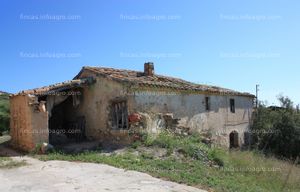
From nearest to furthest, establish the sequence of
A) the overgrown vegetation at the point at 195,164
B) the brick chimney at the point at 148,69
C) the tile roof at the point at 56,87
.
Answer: the overgrown vegetation at the point at 195,164 → the tile roof at the point at 56,87 → the brick chimney at the point at 148,69

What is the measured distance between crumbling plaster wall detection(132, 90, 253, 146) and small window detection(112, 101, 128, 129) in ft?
2.61

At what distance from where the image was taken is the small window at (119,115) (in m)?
17.3

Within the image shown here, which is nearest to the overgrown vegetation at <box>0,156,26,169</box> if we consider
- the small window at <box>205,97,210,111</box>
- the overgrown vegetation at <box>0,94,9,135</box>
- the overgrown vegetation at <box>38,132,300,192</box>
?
the overgrown vegetation at <box>38,132,300,192</box>

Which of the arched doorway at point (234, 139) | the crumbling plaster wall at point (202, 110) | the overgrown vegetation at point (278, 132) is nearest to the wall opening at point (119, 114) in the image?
the crumbling plaster wall at point (202, 110)

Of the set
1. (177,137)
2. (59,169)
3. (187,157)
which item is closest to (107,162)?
(59,169)

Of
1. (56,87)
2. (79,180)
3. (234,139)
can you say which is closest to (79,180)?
(79,180)

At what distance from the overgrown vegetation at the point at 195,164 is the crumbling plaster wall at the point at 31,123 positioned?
1.39 metres

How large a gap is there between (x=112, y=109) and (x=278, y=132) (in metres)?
11.9

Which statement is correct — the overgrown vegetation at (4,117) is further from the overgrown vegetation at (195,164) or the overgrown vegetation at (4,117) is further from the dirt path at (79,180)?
the dirt path at (79,180)

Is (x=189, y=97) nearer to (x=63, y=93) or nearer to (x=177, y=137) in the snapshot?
(x=177, y=137)

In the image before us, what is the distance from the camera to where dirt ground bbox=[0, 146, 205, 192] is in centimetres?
920

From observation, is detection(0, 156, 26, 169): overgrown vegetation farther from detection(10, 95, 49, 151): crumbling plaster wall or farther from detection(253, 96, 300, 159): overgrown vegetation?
detection(253, 96, 300, 159): overgrown vegetation

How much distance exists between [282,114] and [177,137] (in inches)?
433

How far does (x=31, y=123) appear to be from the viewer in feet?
52.4
